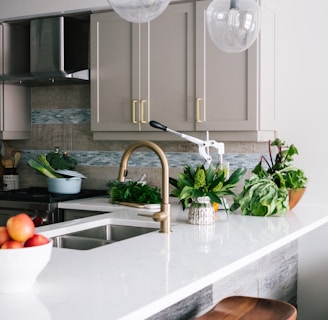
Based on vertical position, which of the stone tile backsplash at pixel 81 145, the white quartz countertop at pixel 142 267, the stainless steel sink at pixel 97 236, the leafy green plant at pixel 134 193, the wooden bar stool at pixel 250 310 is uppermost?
the stone tile backsplash at pixel 81 145

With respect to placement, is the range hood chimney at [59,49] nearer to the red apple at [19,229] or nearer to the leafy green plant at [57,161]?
the leafy green plant at [57,161]

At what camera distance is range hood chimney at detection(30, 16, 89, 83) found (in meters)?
4.32

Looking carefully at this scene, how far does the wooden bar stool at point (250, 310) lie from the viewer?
238 centimetres

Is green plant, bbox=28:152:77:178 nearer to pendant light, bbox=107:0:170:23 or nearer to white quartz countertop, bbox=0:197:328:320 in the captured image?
white quartz countertop, bbox=0:197:328:320

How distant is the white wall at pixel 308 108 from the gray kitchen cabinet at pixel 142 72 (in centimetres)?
61

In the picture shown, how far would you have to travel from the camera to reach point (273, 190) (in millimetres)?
3393

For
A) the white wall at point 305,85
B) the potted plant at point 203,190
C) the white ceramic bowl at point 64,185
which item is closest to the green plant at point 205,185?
the potted plant at point 203,190

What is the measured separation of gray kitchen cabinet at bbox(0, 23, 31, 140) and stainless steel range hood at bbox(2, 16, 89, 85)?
0.10 feet

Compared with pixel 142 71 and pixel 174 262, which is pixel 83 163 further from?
pixel 174 262

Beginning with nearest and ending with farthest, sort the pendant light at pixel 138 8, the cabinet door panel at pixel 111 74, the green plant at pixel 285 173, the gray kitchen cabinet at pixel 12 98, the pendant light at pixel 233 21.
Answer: the pendant light at pixel 138 8, the pendant light at pixel 233 21, the green plant at pixel 285 173, the cabinet door panel at pixel 111 74, the gray kitchen cabinet at pixel 12 98

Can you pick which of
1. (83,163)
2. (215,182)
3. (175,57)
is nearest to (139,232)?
(215,182)

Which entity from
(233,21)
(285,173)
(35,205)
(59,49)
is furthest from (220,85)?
(233,21)

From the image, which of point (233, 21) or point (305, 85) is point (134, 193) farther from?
point (233, 21)

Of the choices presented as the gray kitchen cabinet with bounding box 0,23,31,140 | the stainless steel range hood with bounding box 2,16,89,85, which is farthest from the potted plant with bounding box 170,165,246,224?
the gray kitchen cabinet with bounding box 0,23,31,140
